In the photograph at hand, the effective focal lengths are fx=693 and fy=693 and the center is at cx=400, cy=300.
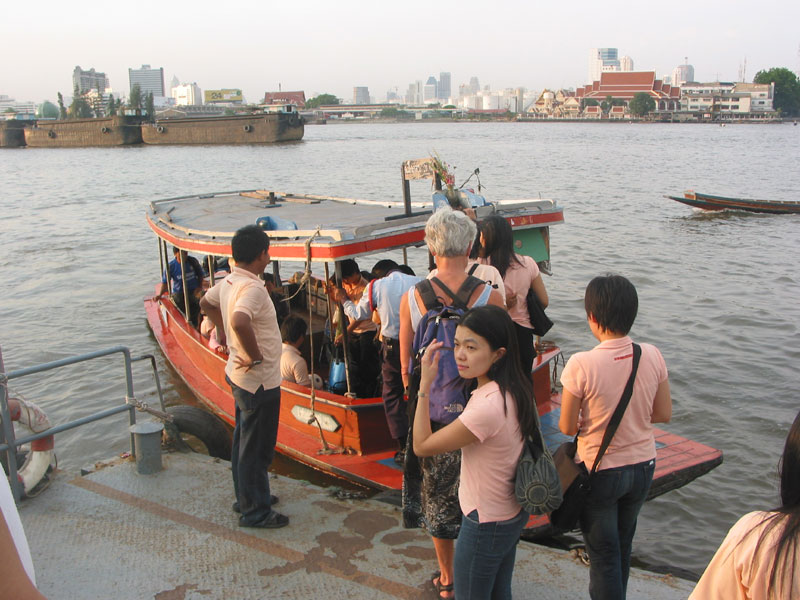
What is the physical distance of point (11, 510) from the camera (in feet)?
5.07

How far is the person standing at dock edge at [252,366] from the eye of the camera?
3945 millimetres

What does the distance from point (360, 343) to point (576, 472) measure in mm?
3257

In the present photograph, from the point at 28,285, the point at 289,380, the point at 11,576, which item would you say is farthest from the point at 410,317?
the point at 28,285

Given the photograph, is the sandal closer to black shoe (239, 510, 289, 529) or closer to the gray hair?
black shoe (239, 510, 289, 529)

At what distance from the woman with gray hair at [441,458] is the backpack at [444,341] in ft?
0.07

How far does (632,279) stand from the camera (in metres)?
16.1

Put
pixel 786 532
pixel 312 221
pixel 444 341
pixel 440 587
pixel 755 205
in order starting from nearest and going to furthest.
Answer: pixel 786 532, pixel 444 341, pixel 440 587, pixel 312 221, pixel 755 205

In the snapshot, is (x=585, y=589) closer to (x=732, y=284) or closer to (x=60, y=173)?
(x=732, y=284)

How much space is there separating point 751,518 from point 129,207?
104 feet

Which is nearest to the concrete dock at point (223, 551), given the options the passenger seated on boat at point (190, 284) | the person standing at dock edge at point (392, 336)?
the person standing at dock edge at point (392, 336)

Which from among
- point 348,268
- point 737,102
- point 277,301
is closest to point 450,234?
point 348,268

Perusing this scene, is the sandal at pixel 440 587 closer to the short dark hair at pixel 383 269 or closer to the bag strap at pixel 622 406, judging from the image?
the bag strap at pixel 622 406

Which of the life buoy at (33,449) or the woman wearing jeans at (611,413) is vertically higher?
the woman wearing jeans at (611,413)

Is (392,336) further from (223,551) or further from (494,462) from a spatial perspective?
(494,462)
